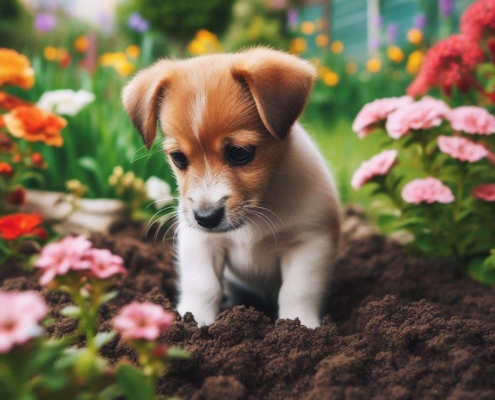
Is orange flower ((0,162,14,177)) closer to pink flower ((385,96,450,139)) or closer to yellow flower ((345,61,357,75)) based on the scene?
pink flower ((385,96,450,139))

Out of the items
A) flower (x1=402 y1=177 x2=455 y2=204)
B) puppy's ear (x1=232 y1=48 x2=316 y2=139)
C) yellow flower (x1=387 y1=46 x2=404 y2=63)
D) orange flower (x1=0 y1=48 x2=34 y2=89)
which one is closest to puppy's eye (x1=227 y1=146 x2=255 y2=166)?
puppy's ear (x1=232 y1=48 x2=316 y2=139)

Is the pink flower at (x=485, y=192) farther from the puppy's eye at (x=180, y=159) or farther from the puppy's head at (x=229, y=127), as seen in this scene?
the puppy's eye at (x=180, y=159)

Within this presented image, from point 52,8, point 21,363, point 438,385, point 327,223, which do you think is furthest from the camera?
point 52,8

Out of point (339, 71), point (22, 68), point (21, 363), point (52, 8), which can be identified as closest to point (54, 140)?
point (22, 68)

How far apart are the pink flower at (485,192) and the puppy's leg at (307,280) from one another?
0.89 metres

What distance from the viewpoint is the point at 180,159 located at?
266 centimetres

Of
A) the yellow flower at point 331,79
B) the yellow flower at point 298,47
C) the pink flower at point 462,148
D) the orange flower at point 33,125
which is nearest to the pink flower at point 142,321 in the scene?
the pink flower at point 462,148

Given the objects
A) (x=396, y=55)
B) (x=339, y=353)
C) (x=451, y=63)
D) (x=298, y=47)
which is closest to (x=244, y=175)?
(x=339, y=353)

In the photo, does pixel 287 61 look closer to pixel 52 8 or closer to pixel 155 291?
pixel 155 291

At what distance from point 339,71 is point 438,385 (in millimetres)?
6704

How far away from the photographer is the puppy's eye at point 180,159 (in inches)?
104

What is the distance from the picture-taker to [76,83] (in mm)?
5598

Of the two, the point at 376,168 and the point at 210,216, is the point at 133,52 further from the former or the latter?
the point at 210,216

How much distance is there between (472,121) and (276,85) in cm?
121
